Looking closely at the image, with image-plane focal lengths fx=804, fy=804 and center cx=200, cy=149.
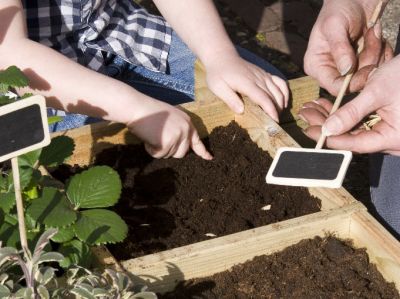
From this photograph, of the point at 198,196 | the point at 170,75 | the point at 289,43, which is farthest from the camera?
the point at 289,43

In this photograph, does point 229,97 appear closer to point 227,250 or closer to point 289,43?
point 227,250

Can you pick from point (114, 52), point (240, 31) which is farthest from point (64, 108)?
point (240, 31)

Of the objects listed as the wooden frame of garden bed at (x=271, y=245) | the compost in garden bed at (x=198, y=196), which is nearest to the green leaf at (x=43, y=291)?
the wooden frame of garden bed at (x=271, y=245)

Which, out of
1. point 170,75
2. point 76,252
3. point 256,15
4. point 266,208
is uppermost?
point 76,252

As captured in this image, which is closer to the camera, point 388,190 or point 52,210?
point 52,210

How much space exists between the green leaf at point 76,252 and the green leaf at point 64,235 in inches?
0.6

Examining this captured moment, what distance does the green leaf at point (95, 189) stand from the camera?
1.40m

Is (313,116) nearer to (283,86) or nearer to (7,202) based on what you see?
(283,86)

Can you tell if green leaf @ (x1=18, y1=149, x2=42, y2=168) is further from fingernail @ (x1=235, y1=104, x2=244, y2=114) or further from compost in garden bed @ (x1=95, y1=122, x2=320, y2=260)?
fingernail @ (x1=235, y1=104, x2=244, y2=114)

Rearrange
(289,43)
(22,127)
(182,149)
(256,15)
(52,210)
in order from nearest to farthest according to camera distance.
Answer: (22,127) < (52,210) < (182,149) < (289,43) < (256,15)

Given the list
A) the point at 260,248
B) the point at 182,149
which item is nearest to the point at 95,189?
the point at 260,248

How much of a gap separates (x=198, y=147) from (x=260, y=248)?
1.36ft

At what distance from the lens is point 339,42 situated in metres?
1.95

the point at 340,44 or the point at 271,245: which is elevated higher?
the point at 340,44
